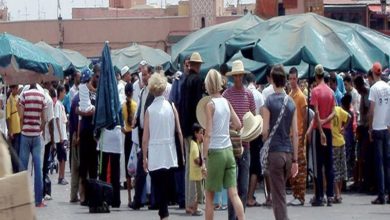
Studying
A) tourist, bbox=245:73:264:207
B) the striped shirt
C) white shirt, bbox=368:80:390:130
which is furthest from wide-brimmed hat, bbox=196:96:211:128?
white shirt, bbox=368:80:390:130

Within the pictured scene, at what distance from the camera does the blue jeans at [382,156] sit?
16.9 m

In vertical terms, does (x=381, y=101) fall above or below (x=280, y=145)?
below

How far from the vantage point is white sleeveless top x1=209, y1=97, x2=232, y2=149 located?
12922 mm

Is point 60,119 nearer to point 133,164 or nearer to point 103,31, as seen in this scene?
point 133,164

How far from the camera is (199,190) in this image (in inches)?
637

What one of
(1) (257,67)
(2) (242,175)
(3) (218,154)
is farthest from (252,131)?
(1) (257,67)

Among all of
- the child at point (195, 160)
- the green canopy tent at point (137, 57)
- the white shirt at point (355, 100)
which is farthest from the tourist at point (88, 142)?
the green canopy tent at point (137, 57)

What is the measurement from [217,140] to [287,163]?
845 mm

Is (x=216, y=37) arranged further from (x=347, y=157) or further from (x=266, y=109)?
(x=266, y=109)

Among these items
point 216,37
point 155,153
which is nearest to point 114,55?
point 216,37

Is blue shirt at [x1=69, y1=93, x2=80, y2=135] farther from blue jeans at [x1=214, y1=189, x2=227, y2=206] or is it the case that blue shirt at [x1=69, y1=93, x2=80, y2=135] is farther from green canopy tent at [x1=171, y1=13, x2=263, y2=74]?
green canopy tent at [x1=171, y1=13, x2=263, y2=74]

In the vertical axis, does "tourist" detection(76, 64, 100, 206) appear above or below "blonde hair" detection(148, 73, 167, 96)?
below

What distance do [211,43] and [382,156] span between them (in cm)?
962

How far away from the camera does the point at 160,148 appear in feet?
44.5
